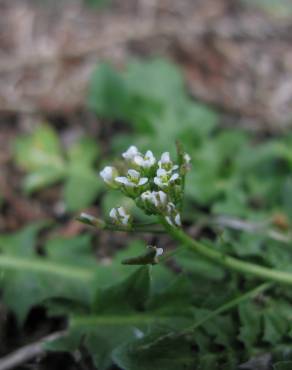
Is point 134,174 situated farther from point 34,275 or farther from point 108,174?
point 34,275

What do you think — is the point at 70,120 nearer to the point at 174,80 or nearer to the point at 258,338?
the point at 174,80

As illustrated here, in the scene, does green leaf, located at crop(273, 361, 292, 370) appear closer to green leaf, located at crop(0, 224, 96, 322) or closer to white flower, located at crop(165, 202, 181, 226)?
white flower, located at crop(165, 202, 181, 226)

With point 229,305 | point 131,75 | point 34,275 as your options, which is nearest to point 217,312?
point 229,305

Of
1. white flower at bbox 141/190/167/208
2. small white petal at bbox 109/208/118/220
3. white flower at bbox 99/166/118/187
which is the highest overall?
white flower at bbox 99/166/118/187

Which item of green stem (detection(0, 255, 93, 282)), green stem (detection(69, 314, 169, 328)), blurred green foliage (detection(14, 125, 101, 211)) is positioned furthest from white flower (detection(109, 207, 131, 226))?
blurred green foliage (detection(14, 125, 101, 211))

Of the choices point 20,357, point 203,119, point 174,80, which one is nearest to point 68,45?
point 174,80

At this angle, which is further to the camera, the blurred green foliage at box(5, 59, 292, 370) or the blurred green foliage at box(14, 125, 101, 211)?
the blurred green foliage at box(14, 125, 101, 211)

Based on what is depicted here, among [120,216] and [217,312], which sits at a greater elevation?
[120,216]
